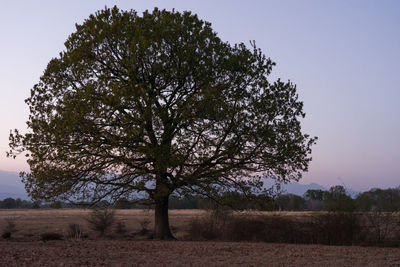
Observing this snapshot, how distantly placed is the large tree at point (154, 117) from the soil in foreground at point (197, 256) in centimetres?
365

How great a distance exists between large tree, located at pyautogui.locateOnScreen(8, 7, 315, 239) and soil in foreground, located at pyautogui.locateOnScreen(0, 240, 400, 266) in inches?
144

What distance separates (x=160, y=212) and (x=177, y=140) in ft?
15.9

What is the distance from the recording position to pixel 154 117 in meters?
20.0

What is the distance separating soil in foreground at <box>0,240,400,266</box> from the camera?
1402 centimetres

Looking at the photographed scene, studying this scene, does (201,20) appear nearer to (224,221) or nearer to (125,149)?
(125,149)

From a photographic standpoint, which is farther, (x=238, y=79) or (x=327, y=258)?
(x=238, y=79)

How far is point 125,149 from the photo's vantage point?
20.6m

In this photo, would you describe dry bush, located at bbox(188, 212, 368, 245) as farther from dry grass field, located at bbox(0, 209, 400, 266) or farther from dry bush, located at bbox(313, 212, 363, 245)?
dry grass field, located at bbox(0, 209, 400, 266)

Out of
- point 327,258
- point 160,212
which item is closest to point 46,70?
point 160,212

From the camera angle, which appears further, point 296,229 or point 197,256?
point 296,229

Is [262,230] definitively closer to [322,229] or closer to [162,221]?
[322,229]

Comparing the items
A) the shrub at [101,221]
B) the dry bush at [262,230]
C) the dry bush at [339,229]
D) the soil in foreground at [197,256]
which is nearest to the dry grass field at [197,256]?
the soil in foreground at [197,256]

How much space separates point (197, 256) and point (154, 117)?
689cm

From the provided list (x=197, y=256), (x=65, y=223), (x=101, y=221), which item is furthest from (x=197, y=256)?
(x=65, y=223)
